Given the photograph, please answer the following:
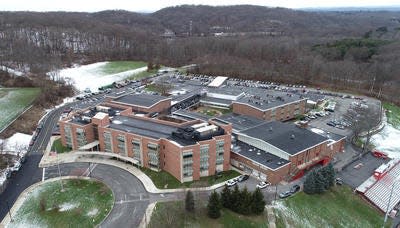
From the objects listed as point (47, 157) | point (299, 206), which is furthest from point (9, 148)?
point (299, 206)

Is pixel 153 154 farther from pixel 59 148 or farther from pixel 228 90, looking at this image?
pixel 228 90

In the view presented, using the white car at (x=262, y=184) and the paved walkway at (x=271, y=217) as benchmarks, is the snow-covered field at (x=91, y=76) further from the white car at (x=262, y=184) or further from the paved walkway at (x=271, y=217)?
the paved walkway at (x=271, y=217)

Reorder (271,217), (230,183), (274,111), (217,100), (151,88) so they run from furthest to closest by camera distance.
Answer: (151,88), (217,100), (274,111), (230,183), (271,217)

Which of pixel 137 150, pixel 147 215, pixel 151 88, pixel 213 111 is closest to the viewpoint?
pixel 147 215

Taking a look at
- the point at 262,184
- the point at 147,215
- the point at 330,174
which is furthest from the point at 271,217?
the point at 147,215

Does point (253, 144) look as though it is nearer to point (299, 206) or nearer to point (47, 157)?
point (299, 206)

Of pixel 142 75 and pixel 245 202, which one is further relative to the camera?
pixel 142 75
